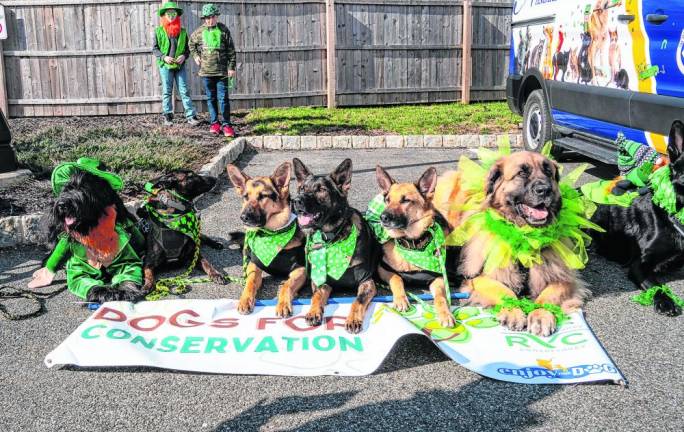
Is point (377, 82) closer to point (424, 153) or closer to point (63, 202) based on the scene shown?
point (424, 153)

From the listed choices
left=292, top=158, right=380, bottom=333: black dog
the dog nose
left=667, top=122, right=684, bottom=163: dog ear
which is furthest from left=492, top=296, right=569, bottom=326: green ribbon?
left=667, top=122, right=684, bottom=163: dog ear

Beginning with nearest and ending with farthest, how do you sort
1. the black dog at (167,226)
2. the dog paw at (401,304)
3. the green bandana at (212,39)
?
the dog paw at (401,304), the black dog at (167,226), the green bandana at (212,39)

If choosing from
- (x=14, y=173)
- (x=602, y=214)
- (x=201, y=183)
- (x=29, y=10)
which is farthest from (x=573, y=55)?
(x=29, y=10)

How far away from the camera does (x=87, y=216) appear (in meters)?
4.59

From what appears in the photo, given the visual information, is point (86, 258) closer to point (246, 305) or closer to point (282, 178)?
point (246, 305)

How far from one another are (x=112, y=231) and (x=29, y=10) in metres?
10.7

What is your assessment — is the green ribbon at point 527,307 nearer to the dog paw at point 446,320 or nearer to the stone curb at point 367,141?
the dog paw at point 446,320

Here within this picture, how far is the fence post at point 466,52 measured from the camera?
1520 cm

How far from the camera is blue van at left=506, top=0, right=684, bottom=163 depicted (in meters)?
5.93

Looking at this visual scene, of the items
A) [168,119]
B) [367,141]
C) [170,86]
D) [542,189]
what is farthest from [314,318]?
[170,86]

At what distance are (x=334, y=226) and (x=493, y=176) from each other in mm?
1176

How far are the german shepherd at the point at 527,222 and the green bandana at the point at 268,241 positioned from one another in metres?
1.41

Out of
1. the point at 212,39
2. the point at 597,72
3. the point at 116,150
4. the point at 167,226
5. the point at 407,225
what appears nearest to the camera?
the point at 407,225

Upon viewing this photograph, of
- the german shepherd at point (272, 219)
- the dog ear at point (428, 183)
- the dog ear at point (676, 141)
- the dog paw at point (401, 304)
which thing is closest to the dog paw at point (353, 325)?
the dog paw at point (401, 304)
